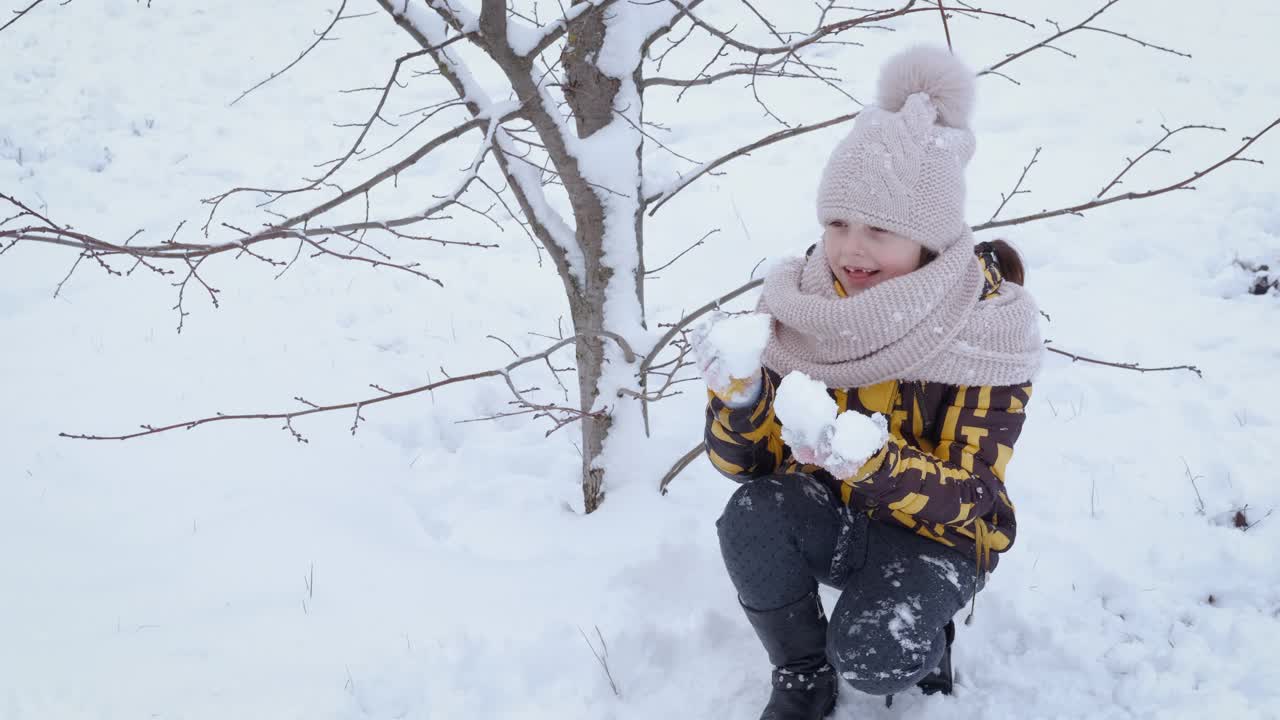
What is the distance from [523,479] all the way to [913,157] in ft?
5.55

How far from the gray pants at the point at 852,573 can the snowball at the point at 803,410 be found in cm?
41

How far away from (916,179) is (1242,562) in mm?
1496

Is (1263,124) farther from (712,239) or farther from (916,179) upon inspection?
(916,179)

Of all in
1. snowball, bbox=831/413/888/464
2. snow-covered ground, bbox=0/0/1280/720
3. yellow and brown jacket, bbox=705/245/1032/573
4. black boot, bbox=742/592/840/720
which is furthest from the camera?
snow-covered ground, bbox=0/0/1280/720

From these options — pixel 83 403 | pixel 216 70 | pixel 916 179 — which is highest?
pixel 216 70

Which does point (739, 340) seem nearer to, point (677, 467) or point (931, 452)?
point (931, 452)

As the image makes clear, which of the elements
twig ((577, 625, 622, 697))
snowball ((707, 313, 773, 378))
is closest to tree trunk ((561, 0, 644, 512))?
twig ((577, 625, 622, 697))

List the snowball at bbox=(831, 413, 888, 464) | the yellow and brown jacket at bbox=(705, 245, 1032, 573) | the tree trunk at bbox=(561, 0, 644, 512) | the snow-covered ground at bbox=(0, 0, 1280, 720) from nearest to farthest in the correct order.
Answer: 1. the snowball at bbox=(831, 413, 888, 464)
2. the yellow and brown jacket at bbox=(705, 245, 1032, 573)
3. the snow-covered ground at bbox=(0, 0, 1280, 720)
4. the tree trunk at bbox=(561, 0, 644, 512)

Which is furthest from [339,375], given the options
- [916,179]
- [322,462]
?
[916,179]

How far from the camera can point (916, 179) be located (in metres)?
1.70

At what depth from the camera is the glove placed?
1582mm

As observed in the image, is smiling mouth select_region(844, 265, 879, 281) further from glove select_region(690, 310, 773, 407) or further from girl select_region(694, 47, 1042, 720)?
glove select_region(690, 310, 773, 407)

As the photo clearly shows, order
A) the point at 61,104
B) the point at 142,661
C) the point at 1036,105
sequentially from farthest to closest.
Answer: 1. the point at 61,104
2. the point at 1036,105
3. the point at 142,661

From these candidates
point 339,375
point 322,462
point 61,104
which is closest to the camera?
point 322,462
